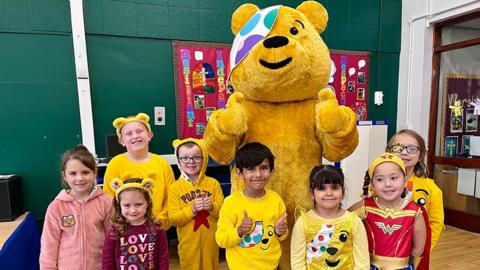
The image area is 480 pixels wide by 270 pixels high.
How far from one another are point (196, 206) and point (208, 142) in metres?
0.41

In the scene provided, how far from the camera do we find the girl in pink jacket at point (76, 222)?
4.50 feet

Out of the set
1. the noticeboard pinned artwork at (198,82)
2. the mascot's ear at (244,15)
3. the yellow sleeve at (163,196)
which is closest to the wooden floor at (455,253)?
the yellow sleeve at (163,196)

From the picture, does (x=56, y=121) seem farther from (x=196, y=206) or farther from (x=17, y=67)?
(x=196, y=206)

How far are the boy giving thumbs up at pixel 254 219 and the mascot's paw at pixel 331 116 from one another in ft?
0.86

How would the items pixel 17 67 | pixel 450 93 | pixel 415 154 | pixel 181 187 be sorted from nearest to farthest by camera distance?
pixel 415 154
pixel 181 187
pixel 17 67
pixel 450 93

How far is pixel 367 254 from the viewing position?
50.3 inches

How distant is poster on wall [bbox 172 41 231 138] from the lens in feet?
10.9

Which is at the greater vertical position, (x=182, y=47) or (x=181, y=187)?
(x=182, y=47)

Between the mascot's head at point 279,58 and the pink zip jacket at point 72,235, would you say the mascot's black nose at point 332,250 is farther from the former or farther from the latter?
the pink zip jacket at point 72,235

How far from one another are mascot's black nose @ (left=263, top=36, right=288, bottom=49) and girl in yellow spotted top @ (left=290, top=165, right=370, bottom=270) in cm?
56

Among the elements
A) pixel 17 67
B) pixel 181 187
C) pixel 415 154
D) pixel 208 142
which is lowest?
pixel 181 187

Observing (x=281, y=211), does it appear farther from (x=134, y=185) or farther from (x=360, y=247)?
(x=134, y=185)

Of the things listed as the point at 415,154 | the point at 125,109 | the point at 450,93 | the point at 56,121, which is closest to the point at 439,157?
the point at 450,93

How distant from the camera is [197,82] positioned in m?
3.39
